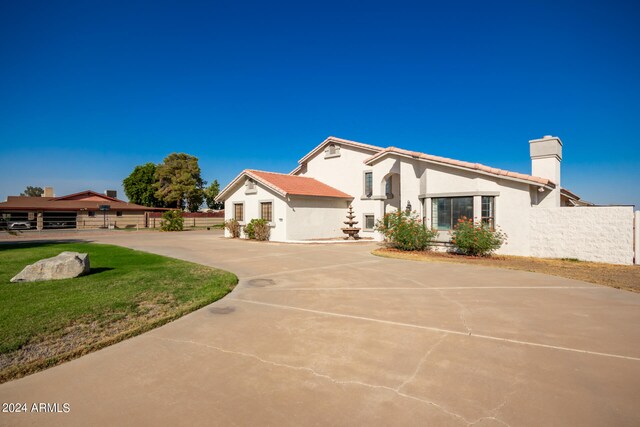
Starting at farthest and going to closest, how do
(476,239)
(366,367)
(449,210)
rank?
1. (449,210)
2. (476,239)
3. (366,367)

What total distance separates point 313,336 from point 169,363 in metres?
1.92

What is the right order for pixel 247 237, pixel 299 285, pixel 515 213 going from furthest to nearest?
pixel 247 237
pixel 515 213
pixel 299 285

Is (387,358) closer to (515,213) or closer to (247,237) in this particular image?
(515,213)

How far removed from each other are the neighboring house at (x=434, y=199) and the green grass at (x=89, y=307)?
11027 mm

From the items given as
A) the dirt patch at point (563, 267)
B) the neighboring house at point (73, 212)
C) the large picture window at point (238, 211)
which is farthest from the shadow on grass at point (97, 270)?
the neighboring house at point (73, 212)

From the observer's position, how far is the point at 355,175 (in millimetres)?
23609

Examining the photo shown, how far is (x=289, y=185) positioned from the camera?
836 inches

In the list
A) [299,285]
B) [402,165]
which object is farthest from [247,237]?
[299,285]

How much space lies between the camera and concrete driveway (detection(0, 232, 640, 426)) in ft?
9.45

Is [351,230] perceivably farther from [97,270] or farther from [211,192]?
[211,192]

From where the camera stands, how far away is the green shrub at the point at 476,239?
1323 cm

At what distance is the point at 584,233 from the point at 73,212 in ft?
157

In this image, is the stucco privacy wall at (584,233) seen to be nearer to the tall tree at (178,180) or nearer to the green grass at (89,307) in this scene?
the green grass at (89,307)

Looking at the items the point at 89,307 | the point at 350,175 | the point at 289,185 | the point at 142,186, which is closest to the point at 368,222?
the point at 350,175
